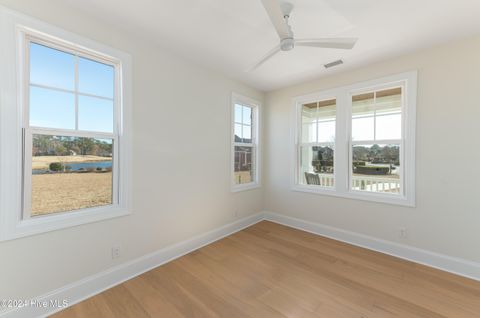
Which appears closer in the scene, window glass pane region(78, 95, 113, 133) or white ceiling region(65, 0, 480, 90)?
white ceiling region(65, 0, 480, 90)

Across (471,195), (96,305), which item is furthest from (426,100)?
(96,305)

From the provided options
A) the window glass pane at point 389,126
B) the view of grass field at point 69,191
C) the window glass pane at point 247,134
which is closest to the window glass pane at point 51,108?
the view of grass field at point 69,191

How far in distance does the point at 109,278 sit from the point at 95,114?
1706 mm

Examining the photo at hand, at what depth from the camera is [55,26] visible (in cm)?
172

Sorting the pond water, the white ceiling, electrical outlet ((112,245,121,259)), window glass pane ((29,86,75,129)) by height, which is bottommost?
electrical outlet ((112,245,121,259))

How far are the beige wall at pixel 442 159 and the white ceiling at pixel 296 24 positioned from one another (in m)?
0.25

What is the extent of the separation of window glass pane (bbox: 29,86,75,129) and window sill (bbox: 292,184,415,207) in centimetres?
341

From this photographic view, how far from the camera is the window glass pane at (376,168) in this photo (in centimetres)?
280

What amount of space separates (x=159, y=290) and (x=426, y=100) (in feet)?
12.6

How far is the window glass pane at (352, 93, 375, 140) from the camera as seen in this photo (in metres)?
2.99

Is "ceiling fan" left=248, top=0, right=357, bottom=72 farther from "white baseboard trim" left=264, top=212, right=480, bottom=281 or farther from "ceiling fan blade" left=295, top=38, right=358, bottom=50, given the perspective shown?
"white baseboard trim" left=264, top=212, right=480, bottom=281

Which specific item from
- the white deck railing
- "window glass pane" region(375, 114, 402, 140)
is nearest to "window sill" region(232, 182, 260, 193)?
the white deck railing

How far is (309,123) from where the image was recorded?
12.1ft

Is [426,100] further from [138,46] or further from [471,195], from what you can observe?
[138,46]
